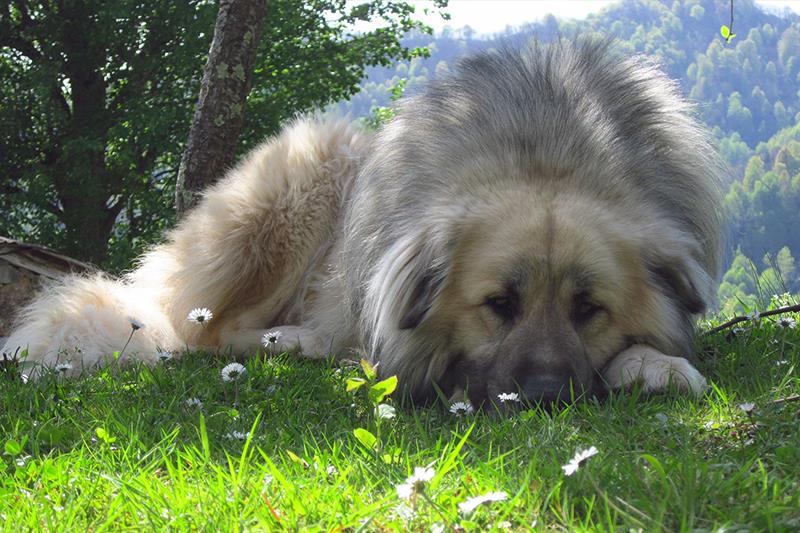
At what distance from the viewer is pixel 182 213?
6148 mm

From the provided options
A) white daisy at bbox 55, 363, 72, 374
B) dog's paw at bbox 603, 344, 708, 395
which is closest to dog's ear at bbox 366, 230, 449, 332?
dog's paw at bbox 603, 344, 708, 395

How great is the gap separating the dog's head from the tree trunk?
112 inches

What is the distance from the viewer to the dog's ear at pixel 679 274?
11.6ft

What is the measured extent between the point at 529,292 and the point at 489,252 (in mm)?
239

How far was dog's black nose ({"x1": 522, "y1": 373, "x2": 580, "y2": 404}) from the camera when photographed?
2924mm

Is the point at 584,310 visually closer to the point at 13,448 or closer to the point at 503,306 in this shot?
the point at 503,306

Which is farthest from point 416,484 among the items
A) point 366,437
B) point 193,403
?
point 193,403

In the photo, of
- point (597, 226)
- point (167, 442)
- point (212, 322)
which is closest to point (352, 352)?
point (212, 322)

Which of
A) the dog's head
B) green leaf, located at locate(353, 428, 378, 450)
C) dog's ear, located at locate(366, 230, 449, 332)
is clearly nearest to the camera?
green leaf, located at locate(353, 428, 378, 450)

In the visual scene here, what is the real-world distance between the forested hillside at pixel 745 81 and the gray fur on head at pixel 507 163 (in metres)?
67.8

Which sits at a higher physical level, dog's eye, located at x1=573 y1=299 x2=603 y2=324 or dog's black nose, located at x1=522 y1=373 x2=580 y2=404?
dog's eye, located at x1=573 y1=299 x2=603 y2=324

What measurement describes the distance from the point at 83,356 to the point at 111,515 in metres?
2.22

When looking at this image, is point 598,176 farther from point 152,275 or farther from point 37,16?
point 37,16

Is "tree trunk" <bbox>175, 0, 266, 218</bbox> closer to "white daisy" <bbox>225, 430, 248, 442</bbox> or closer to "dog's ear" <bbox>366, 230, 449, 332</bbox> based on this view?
"dog's ear" <bbox>366, 230, 449, 332</bbox>
